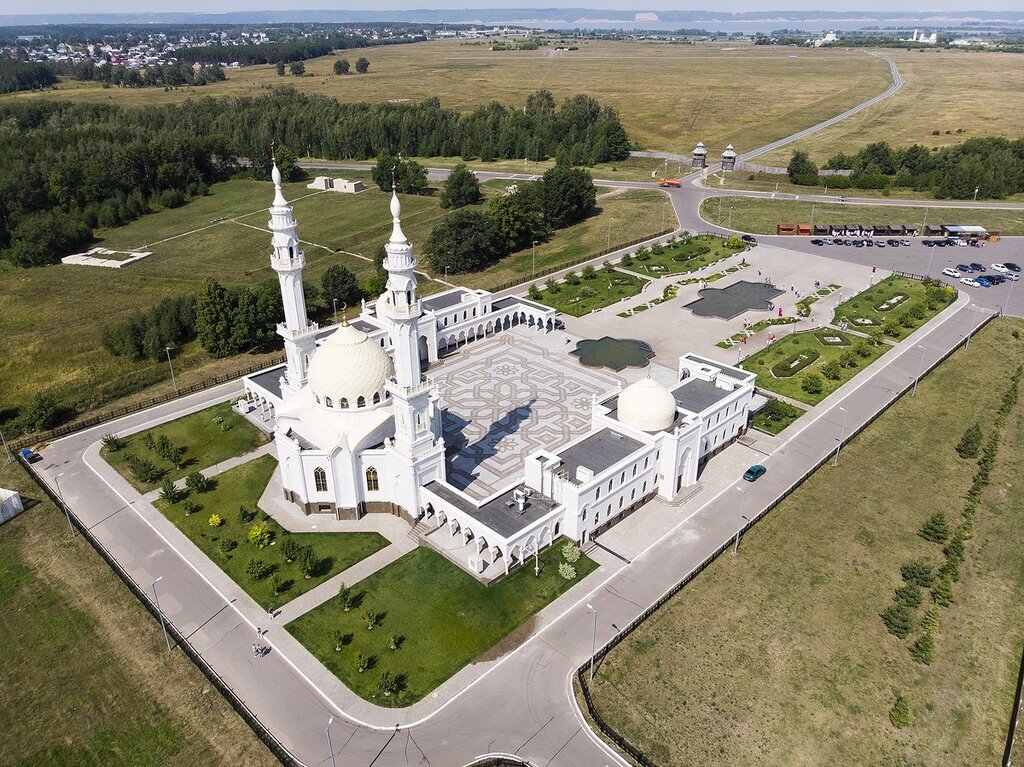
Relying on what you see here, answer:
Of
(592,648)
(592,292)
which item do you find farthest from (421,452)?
(592,292)

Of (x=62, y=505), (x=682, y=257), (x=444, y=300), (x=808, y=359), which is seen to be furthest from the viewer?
(x=682, y=257)

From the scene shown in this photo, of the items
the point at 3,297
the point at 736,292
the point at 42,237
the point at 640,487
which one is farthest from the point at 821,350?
the point at 42,237

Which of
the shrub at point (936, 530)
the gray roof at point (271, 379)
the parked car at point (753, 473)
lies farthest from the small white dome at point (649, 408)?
the gray roof at point (271, 379)

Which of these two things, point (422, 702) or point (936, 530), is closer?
point (422, 702)

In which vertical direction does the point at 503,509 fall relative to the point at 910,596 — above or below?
above

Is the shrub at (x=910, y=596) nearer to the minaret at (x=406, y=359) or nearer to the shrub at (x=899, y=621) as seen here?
the shrub at (x=899, y=621)

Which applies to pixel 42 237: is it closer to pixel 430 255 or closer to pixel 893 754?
pixel 430 255

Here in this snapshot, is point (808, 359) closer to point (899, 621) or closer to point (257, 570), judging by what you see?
point (899, 621)

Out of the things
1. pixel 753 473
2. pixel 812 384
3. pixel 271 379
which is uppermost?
pixel 271 379

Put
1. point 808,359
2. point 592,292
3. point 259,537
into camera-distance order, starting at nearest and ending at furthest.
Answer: point 259,537, point 808,359, point 592,292
